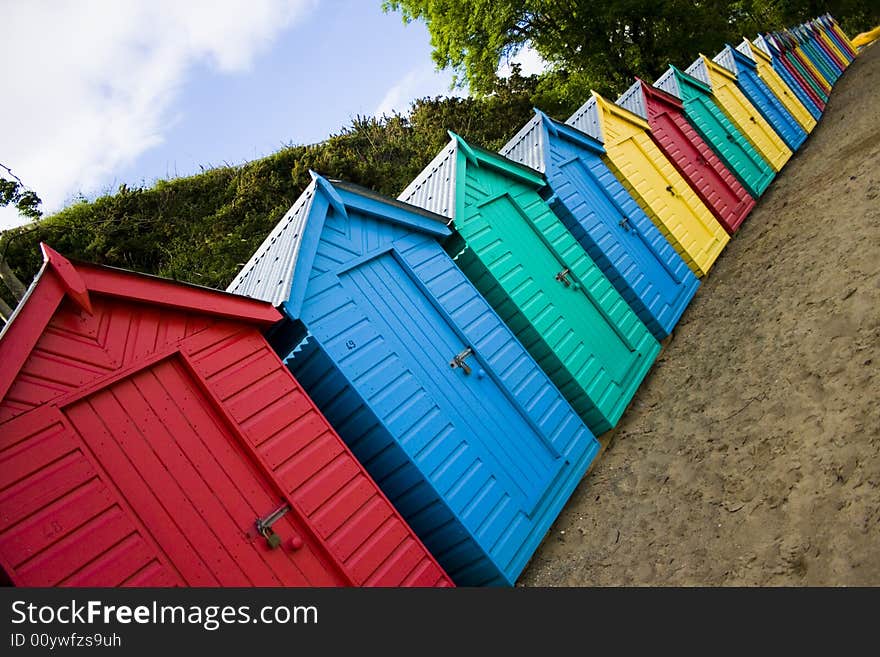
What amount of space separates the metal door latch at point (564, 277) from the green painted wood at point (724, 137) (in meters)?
7.21

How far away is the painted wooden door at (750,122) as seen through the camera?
46.5 ft

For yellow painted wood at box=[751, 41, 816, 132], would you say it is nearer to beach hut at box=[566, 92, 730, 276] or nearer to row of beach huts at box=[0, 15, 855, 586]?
beach hut at box=[566, 92, 730, 276]

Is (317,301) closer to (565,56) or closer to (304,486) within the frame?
(304,486)

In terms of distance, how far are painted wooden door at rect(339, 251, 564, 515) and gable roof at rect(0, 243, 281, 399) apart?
119 cm

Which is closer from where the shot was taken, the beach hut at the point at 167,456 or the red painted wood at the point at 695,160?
the beach hut at the point at 167,456

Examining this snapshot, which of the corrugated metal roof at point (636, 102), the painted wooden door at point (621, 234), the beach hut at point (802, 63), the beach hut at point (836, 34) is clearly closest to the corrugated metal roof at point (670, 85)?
the corrugated metal roof at point (636, 102)

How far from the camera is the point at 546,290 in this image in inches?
280

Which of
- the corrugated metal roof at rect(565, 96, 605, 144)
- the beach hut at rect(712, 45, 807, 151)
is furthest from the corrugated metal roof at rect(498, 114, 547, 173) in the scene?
the beach hut at rect(712, 45, 807, 151)

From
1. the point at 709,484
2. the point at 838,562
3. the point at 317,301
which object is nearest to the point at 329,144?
the point at 317,301

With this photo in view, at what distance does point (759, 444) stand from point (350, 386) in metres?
3.90

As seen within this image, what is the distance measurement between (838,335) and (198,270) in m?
13.3

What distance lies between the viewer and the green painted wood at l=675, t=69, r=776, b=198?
12.6 meters

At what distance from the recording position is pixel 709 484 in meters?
5.31

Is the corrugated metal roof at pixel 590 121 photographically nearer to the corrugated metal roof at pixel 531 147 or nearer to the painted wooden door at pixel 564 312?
the corrugated metal roof at pixel 531 147
